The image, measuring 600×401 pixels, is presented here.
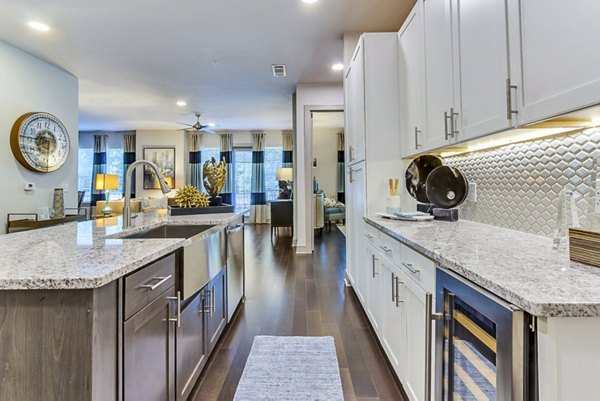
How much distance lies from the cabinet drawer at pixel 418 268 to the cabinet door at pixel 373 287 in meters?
0.55

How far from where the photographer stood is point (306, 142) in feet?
18.0

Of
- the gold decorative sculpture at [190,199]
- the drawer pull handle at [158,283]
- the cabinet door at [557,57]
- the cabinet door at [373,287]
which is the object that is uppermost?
the cabinet door at [557,57]

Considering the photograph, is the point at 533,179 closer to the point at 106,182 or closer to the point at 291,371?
the point at 291,371

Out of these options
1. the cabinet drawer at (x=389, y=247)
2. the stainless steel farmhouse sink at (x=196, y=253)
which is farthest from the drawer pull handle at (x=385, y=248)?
the stainless steel farmhouse sink at (x=196, y=253)

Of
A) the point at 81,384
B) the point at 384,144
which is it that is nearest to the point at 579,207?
the point at 384,144

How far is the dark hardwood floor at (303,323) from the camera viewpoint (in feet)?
5.80

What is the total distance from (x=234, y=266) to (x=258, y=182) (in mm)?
6957

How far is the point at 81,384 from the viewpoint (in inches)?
33.8

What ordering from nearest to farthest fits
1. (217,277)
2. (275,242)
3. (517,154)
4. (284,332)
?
(517,154), (217,277), (284,332), (275,242)

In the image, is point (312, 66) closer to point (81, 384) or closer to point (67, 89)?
point (67, 89)

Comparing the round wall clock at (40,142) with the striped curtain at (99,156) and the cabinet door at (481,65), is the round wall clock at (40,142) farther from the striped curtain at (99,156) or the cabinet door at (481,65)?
the striped curtain at (99,156)

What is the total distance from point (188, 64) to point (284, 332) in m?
3.93

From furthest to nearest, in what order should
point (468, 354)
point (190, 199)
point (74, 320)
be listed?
point (190, 199) < point (468, 354) < point (74, 320)

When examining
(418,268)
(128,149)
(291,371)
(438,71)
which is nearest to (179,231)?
(291,371)
